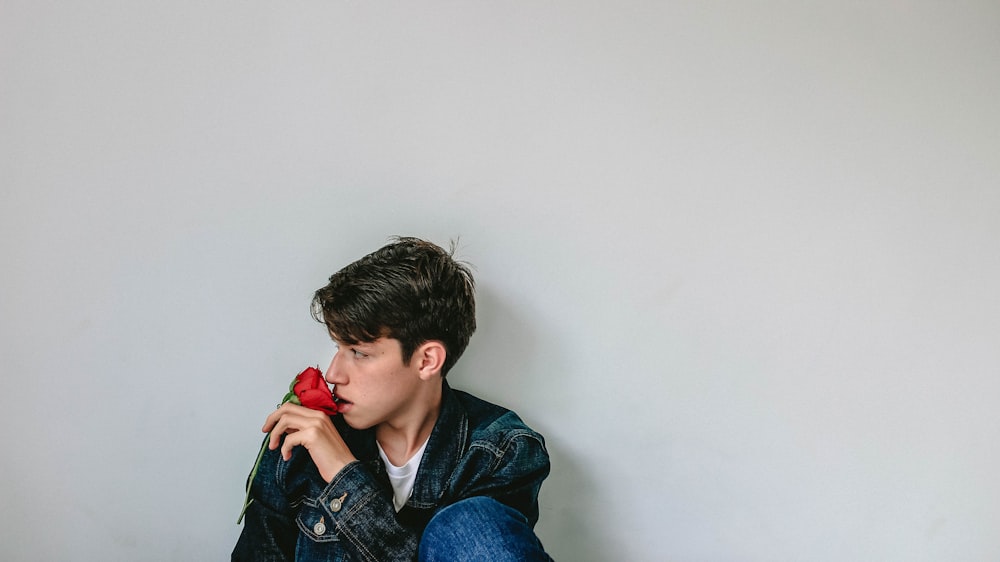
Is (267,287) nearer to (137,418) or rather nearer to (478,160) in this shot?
(137,418)

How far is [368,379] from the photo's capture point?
1.25 meters

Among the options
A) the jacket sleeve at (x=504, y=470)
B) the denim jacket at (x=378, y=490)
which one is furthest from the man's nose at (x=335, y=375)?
the jacket sleeve at (x=504, y=470)

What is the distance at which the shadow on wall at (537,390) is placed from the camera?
4.94ft

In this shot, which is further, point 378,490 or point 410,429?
point 410,429

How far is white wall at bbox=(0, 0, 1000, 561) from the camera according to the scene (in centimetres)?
135

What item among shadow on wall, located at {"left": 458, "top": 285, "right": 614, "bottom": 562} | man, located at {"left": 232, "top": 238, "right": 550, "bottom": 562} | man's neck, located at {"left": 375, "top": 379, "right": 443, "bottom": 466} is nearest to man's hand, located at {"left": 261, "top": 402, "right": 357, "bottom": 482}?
man, located at {"left": 232, "top": 238, "right": 550, "bottom": 562}

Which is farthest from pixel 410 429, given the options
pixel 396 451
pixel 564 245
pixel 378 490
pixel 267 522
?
pixel 564 245

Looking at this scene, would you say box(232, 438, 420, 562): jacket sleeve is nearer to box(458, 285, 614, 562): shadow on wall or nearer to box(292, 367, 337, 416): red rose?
box(292, 367, 337, 416): red rose

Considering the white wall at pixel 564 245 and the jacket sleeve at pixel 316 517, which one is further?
the white wall at pixel 564 245

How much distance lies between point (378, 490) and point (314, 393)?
6.7 inches

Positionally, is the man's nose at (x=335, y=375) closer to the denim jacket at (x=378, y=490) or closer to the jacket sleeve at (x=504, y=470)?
the denim jacket at (x=378, y=490)

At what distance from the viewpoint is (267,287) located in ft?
4.61

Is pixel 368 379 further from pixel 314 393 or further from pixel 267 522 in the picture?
pixel 267 522

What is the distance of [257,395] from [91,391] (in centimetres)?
26
